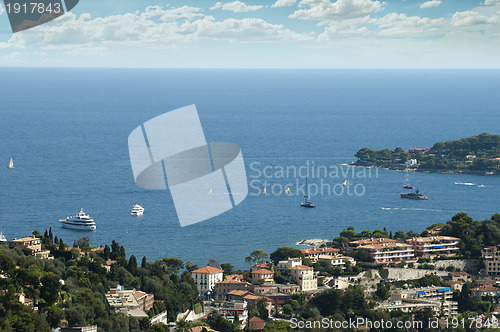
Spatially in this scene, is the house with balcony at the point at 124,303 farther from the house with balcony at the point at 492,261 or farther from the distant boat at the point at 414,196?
the distant boat at the point at 414,196

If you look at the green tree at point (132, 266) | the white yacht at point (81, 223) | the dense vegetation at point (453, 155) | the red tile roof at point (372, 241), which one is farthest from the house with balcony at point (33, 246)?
the dense vegetation at point (453, 155)

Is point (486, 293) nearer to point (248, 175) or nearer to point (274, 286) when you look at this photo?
point (274, 286)

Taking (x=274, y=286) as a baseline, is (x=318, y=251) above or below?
above

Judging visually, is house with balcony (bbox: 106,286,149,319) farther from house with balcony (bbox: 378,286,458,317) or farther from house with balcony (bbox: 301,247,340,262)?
house with balcony (bbox: 301,247,340,262)

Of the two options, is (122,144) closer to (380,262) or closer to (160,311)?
(380,262)

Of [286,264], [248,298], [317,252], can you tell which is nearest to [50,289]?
[248,298]

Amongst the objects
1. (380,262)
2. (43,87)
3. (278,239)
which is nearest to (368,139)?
(278,239)
